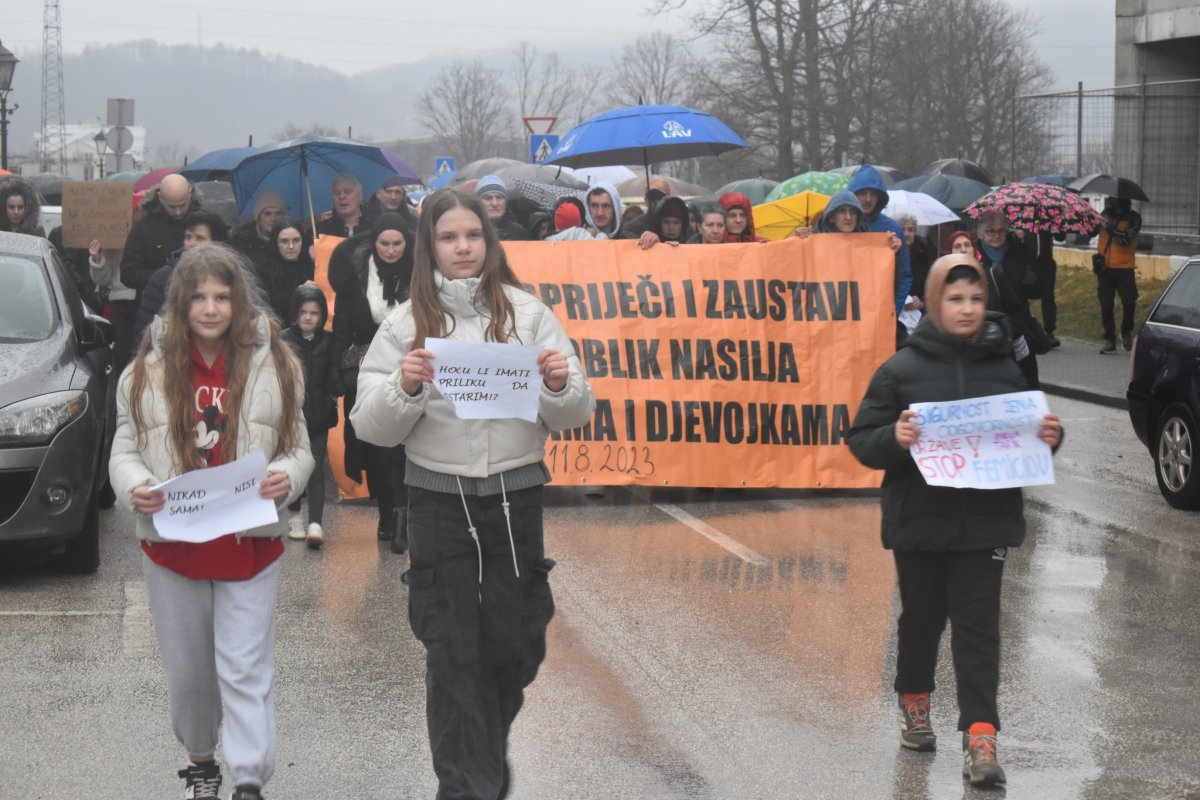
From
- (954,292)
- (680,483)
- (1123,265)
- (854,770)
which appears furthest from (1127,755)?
(1123,265)

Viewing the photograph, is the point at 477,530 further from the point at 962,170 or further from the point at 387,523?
the point at 962,170

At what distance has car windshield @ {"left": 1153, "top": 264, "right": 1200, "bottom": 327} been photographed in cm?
1084

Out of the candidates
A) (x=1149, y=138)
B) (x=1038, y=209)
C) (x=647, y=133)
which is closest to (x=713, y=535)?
(x=647, y=133)

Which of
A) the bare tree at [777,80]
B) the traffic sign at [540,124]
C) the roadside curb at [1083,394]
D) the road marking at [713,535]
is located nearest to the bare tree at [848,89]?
the bare tree at [777,80]

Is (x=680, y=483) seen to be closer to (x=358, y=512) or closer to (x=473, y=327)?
(x=358, y=512)

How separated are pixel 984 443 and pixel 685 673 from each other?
1.80 meters

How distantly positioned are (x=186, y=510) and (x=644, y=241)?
22.7ft

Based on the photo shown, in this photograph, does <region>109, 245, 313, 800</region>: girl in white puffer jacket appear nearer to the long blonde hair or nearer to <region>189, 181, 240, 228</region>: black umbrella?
the long blonde hair

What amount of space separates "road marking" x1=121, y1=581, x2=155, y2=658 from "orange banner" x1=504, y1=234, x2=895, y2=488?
137 inches

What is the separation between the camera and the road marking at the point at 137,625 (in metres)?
7.17

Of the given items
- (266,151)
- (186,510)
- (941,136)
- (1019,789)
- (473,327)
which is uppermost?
(941,136)

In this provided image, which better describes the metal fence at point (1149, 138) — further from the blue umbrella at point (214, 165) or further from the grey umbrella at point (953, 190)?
the blue umbrella at point (214, 165)

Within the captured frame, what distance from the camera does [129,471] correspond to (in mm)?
4750

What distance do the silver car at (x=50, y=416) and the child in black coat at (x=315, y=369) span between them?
43.6 inches
